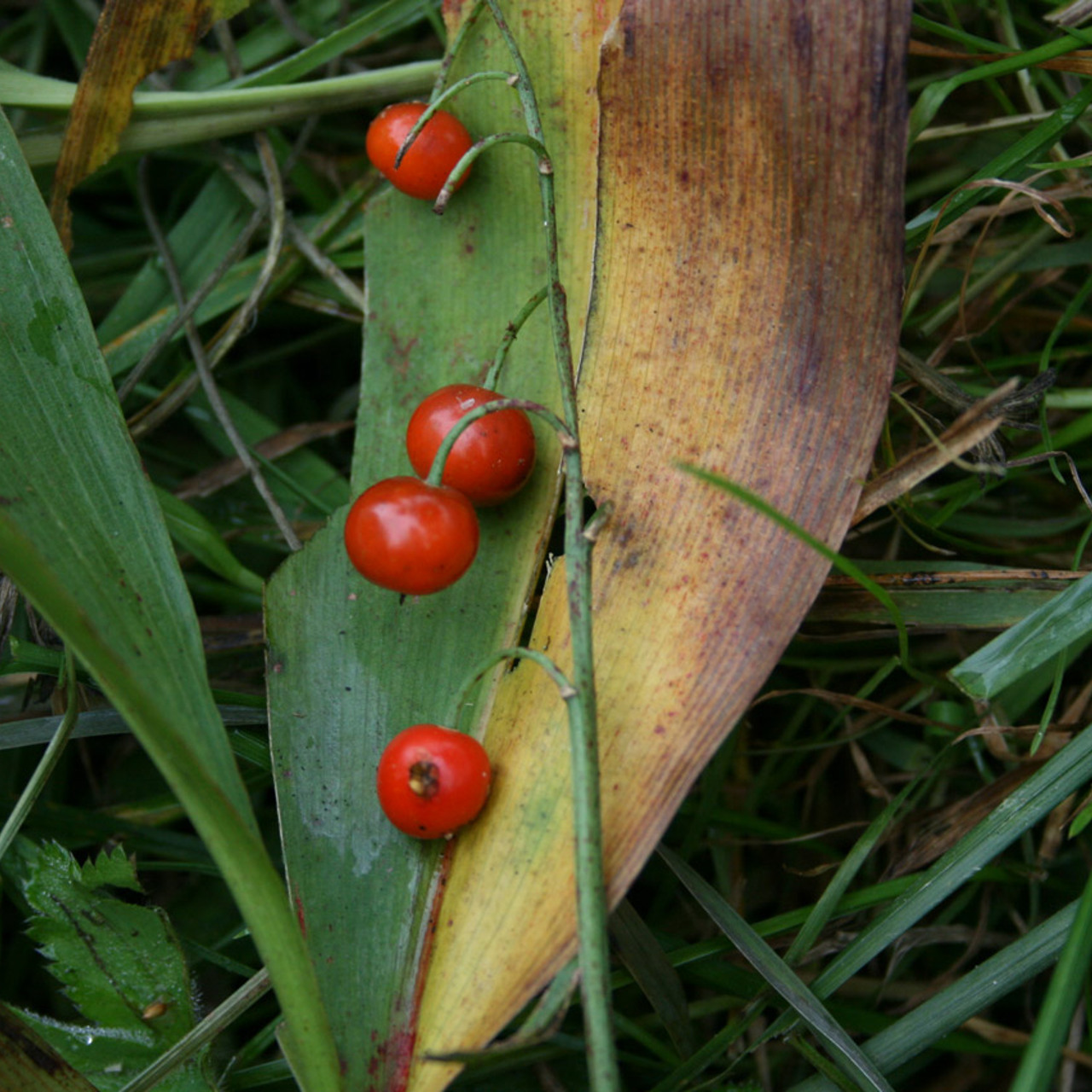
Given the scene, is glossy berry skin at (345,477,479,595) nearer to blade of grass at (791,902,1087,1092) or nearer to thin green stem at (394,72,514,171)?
thin green stem at (394,72,514,171)

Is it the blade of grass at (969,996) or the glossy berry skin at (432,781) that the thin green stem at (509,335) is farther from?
the blade of grass at (969,996)

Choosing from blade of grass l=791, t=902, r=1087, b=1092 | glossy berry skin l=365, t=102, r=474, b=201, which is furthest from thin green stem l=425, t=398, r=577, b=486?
blade of grass l=791, t=902, r=1087, b=1092

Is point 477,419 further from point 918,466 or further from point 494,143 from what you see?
point 918,466

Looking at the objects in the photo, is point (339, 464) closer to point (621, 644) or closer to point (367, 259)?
point (367, 259)

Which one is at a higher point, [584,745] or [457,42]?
[457,42]

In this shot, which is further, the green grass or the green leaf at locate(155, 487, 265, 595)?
the green leaf at locate(155, 487, 265, 595)

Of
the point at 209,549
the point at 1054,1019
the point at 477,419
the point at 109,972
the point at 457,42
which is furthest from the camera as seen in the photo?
the point at 209,549

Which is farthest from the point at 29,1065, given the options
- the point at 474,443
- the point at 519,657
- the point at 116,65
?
the point at 116,65
